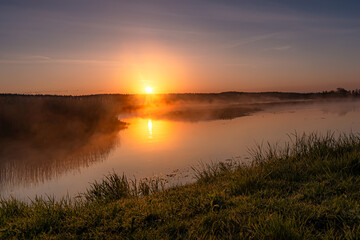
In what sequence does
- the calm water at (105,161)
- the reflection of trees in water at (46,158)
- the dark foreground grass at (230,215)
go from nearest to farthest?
the dark foreground grass at (230,215)
the calm water at (105,161)
the reflection of trees in water at (46,158)

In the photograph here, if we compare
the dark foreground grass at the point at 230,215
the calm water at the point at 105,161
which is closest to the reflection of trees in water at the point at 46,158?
the calm water at the point at 105,161

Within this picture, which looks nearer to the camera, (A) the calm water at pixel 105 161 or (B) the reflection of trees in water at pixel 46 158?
(A) the calm water at pixel 105 161

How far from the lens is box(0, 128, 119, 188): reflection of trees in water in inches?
539

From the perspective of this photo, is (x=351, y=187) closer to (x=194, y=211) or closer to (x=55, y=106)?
(x=194, y=211)

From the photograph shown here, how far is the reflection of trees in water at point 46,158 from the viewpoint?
44.9 feet

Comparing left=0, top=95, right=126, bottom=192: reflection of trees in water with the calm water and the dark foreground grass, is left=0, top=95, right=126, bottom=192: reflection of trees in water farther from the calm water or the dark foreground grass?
the dark foreground grass

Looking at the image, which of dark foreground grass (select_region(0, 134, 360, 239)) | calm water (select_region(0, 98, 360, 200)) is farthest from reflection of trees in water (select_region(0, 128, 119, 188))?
dark foreground grass (select_region(0, 134, 360, 239))

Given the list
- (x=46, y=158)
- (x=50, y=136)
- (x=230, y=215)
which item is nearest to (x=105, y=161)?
(x=46, y=158)

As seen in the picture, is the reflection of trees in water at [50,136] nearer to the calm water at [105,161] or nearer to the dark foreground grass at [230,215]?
the calm water at [105,161]

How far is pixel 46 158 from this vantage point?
56.4 feet

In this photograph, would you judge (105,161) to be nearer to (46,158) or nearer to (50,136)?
(46,158)

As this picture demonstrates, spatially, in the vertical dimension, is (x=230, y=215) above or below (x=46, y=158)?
above

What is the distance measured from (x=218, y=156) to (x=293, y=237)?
1157 centimetres

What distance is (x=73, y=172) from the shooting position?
1408 cm
